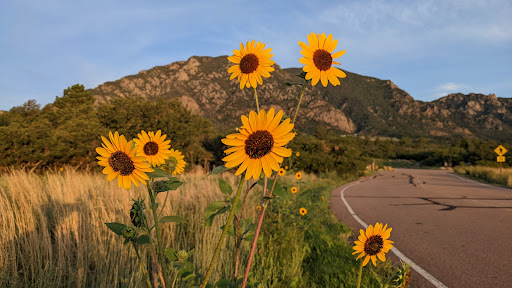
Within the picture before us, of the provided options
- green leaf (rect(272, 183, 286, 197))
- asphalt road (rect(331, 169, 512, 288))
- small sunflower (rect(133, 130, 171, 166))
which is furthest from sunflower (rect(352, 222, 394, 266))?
asphalt road (rect(331, 169, 512, 288))

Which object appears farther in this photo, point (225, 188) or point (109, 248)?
point (109, 248)

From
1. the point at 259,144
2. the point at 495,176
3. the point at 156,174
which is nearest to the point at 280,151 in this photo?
the point at 259,144

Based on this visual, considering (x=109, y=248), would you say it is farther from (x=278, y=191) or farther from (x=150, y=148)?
(x=278, y=191)

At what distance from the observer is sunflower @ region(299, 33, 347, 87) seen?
55.4 inches

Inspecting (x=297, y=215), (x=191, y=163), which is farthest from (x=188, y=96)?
(x=297, y=215)

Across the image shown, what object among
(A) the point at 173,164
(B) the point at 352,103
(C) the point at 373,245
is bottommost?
(C) the point at 373,245

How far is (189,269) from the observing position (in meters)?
1.68

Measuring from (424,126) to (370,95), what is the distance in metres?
Answer: 27.3

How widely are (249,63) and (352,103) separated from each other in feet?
435

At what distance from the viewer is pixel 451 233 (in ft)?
19.3

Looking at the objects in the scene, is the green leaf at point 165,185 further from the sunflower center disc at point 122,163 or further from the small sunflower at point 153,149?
the small sunflower at point 153,149

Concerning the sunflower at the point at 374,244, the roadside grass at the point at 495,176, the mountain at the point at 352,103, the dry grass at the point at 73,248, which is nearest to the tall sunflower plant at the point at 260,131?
the sunflower at the point at 374,244

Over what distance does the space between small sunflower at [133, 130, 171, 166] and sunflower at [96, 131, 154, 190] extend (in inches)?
15.7

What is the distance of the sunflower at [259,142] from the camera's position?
40.6 inches
